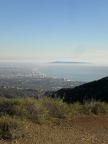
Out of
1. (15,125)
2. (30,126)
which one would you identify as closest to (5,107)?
(30,126)

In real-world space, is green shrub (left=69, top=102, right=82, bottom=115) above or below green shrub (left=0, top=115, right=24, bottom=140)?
below

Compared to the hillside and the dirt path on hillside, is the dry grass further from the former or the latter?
the hillside

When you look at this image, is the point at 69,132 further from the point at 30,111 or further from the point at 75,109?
the point at 75,109

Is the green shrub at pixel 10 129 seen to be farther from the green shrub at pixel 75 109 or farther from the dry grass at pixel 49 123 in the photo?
the green shrub at pixel 75 109

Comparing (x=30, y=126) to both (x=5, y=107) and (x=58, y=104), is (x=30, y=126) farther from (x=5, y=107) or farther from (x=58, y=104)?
(x=58, y=104)

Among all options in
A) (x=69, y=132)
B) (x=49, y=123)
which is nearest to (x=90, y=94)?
(x=49, y=123)

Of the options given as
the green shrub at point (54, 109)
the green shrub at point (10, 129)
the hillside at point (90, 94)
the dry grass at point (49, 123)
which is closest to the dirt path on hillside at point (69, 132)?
the dry grass at point (49, 123)

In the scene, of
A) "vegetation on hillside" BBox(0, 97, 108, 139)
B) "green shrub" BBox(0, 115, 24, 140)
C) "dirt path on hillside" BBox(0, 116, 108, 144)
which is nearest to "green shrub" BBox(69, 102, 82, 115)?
"vegetation on hillside" BBox(0, 97, 108, 139)
